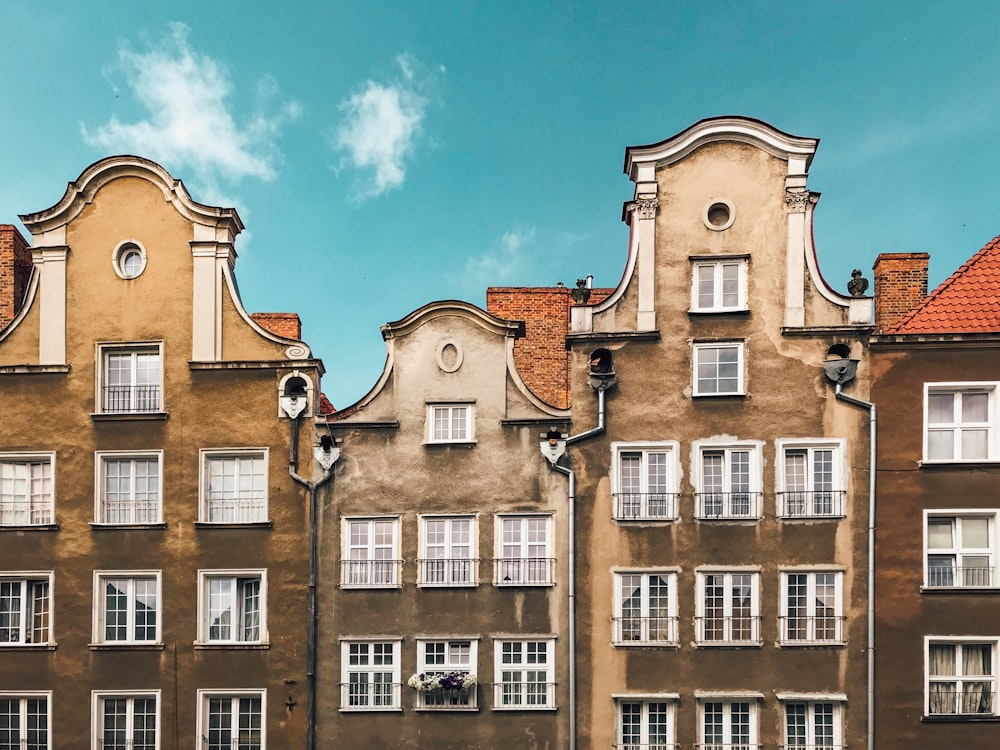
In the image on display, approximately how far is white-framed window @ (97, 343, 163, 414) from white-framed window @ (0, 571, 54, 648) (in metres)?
4.08

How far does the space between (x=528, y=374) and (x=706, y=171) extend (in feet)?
24.7

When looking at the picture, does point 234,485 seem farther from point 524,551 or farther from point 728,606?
point 728,606

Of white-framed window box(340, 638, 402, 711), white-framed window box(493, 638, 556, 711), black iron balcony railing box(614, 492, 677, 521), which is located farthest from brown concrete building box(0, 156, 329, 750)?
black iron balcony railing box(614, 492, 677, 521)

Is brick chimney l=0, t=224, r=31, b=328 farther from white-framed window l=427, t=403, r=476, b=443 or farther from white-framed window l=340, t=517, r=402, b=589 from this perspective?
white-framed window l=427, t=403, r=476, b=443

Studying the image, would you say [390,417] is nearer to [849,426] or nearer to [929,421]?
[849,426]

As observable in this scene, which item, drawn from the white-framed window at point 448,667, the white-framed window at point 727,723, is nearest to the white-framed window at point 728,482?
the white-framed window at point 727,723

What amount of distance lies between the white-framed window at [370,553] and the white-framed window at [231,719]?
10.6 feet

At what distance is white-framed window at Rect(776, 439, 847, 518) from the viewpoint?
838 inches

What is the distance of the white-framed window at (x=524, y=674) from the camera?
21359 millimetres

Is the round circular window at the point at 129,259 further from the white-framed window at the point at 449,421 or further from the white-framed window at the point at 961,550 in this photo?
the white-framed window at the point at 961,550

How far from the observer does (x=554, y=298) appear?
Result: 88.6 feet

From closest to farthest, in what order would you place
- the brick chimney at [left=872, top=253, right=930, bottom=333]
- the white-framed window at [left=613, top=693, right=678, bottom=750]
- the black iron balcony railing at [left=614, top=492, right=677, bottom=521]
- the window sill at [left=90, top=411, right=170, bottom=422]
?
1. the white-framed window at [left=613, top=693, right=678, bottom=750]
2. the black iron balcony railing at [left=614, top=492, right=677, bottom=521]
3. the window sill at [left=90, top=411, right=170, bottom=422]
4. the brick chimney at [left=872, top=253, right=930, bottom=333]

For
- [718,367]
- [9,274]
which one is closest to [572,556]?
[718,367]

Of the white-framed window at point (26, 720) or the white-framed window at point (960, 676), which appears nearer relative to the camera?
the white-framed window at point (960, 676)
